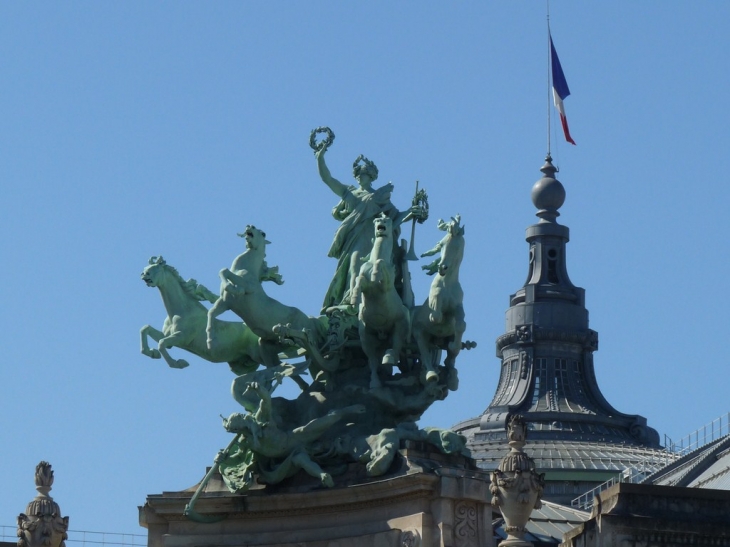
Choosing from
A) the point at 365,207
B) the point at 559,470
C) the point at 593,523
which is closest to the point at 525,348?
the point at 559,470

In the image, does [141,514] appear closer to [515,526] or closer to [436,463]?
[436,463]

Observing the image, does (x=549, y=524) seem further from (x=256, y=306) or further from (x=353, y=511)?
(x=256, y=306)

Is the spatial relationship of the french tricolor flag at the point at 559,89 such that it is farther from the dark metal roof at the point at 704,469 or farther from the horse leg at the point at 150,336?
the horse leg at the point at 150,336

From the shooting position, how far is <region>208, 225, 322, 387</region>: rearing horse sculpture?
7156 cm

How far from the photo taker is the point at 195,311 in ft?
240

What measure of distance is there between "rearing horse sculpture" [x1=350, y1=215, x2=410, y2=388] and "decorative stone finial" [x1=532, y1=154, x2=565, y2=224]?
230 feet

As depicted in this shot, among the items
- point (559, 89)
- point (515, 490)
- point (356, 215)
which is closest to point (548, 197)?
point (559, 89)

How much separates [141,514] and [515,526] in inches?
586

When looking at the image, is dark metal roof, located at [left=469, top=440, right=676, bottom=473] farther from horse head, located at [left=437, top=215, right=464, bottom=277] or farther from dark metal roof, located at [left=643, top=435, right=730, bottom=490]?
horse head, located at [left=437, top=215, right=464, bottom=277]

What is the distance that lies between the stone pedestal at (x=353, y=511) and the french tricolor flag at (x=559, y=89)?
42916 mm

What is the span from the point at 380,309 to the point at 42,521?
11.6 metres

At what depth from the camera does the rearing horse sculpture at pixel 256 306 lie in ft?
235

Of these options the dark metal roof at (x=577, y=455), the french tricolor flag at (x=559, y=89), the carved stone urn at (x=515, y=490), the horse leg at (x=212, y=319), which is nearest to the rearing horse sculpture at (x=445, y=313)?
the horse leg at (x=212, y=319)

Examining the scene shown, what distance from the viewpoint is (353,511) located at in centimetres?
6956
